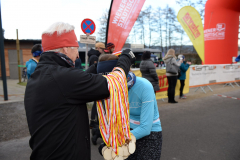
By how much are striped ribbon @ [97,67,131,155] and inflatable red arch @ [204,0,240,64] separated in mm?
13225

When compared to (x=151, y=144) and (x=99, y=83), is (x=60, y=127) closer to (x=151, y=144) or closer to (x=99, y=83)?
(x=99, y=83)

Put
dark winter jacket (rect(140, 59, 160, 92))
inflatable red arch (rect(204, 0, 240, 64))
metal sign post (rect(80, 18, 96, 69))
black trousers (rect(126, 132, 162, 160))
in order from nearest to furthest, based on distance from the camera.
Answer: black trousers (rect(126, 132, 162, 160)), dark winter jacket (rect(140, 59, 160, 92)), metal sign post (rect(80, 18, 96, 69)), inflatable red arch (rect(204, 0, 240, 64))

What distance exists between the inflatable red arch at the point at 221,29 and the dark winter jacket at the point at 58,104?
13.5 meters

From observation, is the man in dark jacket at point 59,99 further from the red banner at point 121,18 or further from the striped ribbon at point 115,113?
the red banner at point 121,18

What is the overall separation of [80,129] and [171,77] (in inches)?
226

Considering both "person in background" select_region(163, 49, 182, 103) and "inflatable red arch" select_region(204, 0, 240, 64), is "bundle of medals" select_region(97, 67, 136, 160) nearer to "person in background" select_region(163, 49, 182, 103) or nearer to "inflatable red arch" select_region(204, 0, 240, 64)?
"person in background" select_region(163, 49, 182, 103)

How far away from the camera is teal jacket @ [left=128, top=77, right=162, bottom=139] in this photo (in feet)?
5.29

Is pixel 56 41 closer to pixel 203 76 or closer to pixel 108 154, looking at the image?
pixel 108 154

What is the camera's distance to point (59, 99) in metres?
1.10

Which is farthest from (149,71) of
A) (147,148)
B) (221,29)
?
(221,29)

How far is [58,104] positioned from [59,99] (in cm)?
3

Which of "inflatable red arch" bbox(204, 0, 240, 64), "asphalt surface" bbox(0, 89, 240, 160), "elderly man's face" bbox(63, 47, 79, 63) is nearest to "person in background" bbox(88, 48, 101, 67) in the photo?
"asphalt surface" bbox(0, 89, 240, 160)

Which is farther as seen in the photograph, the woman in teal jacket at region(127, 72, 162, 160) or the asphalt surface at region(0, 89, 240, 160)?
the asphalt surface at region(0, 89, 240, 160)

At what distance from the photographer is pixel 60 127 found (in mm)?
1137
